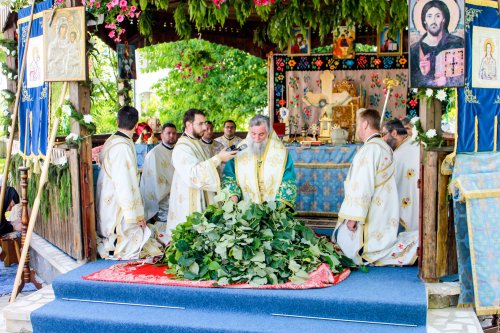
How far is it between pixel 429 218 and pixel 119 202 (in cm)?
314

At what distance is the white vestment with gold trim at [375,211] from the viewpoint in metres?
6.28

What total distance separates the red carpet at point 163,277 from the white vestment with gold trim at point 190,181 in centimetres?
80

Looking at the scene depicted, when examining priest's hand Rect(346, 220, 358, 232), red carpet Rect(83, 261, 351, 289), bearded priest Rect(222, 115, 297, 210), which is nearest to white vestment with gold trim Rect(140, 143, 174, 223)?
bearded priest Rect(222, 115, 297, 210)

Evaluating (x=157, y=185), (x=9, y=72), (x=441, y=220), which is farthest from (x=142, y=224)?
(x=9, y=72)

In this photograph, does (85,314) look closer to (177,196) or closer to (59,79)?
(177,196)

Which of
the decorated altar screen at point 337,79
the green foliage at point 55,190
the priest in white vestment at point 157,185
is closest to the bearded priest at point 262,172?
the priest in white vestment at point 157,185

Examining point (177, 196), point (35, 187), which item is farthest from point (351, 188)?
point (35, 187)

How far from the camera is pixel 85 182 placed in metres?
6.68

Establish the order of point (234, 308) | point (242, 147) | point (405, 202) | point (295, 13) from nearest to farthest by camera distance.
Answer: point (234, 308)
point (242, 147)
point (405, 202)
point (295, 13)

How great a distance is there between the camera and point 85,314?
5.51 m

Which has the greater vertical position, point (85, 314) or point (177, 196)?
point (177, 196)

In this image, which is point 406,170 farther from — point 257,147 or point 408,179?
point 257,147

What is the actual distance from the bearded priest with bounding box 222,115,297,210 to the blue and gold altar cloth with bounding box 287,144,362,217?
2287mm

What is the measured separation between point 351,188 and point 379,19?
2.44 meters
